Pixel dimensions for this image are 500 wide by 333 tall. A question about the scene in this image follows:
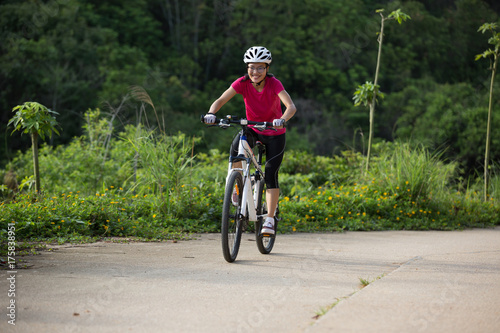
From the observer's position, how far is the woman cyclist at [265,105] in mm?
6008

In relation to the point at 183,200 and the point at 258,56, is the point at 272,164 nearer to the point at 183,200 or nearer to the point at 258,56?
the point at 258,56

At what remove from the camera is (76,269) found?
5129 millimetres

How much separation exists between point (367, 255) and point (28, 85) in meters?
29.7

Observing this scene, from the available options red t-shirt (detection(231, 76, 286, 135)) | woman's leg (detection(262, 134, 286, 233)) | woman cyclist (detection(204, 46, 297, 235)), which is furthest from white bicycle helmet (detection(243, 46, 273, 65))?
woman's leg (detection(262, 134, 286, 233))

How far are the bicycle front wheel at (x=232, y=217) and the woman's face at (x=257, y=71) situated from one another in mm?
945

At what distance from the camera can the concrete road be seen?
3727 millimetres

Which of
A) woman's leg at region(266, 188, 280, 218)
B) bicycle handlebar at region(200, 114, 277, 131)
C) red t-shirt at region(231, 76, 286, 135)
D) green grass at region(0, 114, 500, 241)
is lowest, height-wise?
green grass at region(0, 114, 500, 241)

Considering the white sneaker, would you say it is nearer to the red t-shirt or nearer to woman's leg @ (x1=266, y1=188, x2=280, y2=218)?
woman's leg @ (x1=266, y1=188, x2=280, y2=218)

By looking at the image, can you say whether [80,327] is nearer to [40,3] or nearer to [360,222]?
[360,222]

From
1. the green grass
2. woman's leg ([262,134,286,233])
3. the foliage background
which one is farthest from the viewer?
the foliage background

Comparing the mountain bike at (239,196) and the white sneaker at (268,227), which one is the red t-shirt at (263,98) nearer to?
the mountain bike at (239,196)

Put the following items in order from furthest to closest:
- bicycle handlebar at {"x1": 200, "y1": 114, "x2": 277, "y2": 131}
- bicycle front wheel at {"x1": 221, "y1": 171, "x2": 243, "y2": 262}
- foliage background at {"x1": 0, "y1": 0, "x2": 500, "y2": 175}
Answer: foliage background at {"x1": 0, "y1": 0, "x2": 500, "y2": 175}, bicycle handlebar at {"x1": 200, "y1": 114, "x2": 277, "y2": 131}, bicycle front wheel at {"x1": 221, "y1": 171, "x2": 243, "y2": 262}

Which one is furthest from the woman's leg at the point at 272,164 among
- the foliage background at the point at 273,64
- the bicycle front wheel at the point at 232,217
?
the foliage background at the point at 273,64

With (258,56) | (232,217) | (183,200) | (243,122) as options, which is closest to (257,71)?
(258,56)
